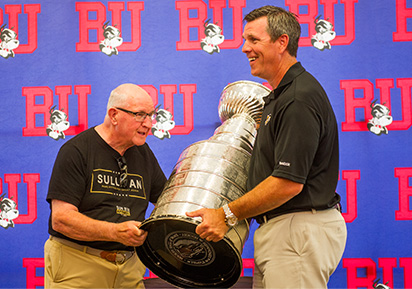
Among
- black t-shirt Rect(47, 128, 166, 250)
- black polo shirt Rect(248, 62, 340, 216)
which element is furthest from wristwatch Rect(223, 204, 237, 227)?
black t-shirt Rect(47, 128, 166, 250)

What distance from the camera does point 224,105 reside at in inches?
103

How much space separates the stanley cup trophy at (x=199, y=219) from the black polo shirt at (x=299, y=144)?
14 cm

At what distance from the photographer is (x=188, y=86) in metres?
3.51

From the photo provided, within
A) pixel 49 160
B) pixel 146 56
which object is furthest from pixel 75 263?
pixel 146 56

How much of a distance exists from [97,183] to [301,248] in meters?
0.93

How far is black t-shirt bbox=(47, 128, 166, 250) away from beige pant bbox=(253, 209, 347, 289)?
2.22 ft

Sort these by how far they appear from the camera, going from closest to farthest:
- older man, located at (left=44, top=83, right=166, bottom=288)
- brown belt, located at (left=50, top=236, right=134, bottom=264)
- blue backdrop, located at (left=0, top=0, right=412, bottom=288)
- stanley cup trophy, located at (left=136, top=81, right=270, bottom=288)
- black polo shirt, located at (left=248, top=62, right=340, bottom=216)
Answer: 1. black polo shirt, located at (left=248, top=62, right=340, bottom=216)
2. stanley cup trophy, located at (left=136, top=81, right=270, bottom=288)
3. older man, located at (left=44, top=83, right=166, bottom=288)
4. brown belt, located at (left=50, top=236, right=134, bottom=264)
5. blue backdrop, located at (left=0, top=0, right=412, bottom=288)

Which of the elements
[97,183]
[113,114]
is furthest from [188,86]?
[97,183]

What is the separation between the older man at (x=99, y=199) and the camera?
201 centimetres

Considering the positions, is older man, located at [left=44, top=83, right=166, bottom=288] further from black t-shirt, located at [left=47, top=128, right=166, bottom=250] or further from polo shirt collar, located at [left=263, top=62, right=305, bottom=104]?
polo shirt collar, located at [left=263, top=62, right=305, bottom=104]

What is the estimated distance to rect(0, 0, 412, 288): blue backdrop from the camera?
339 cm

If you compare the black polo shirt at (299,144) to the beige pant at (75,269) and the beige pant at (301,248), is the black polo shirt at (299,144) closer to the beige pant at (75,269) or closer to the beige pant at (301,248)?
the beige pant at (301,248)

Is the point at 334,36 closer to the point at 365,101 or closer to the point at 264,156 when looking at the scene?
the point at 365,101

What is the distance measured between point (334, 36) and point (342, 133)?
71cm
